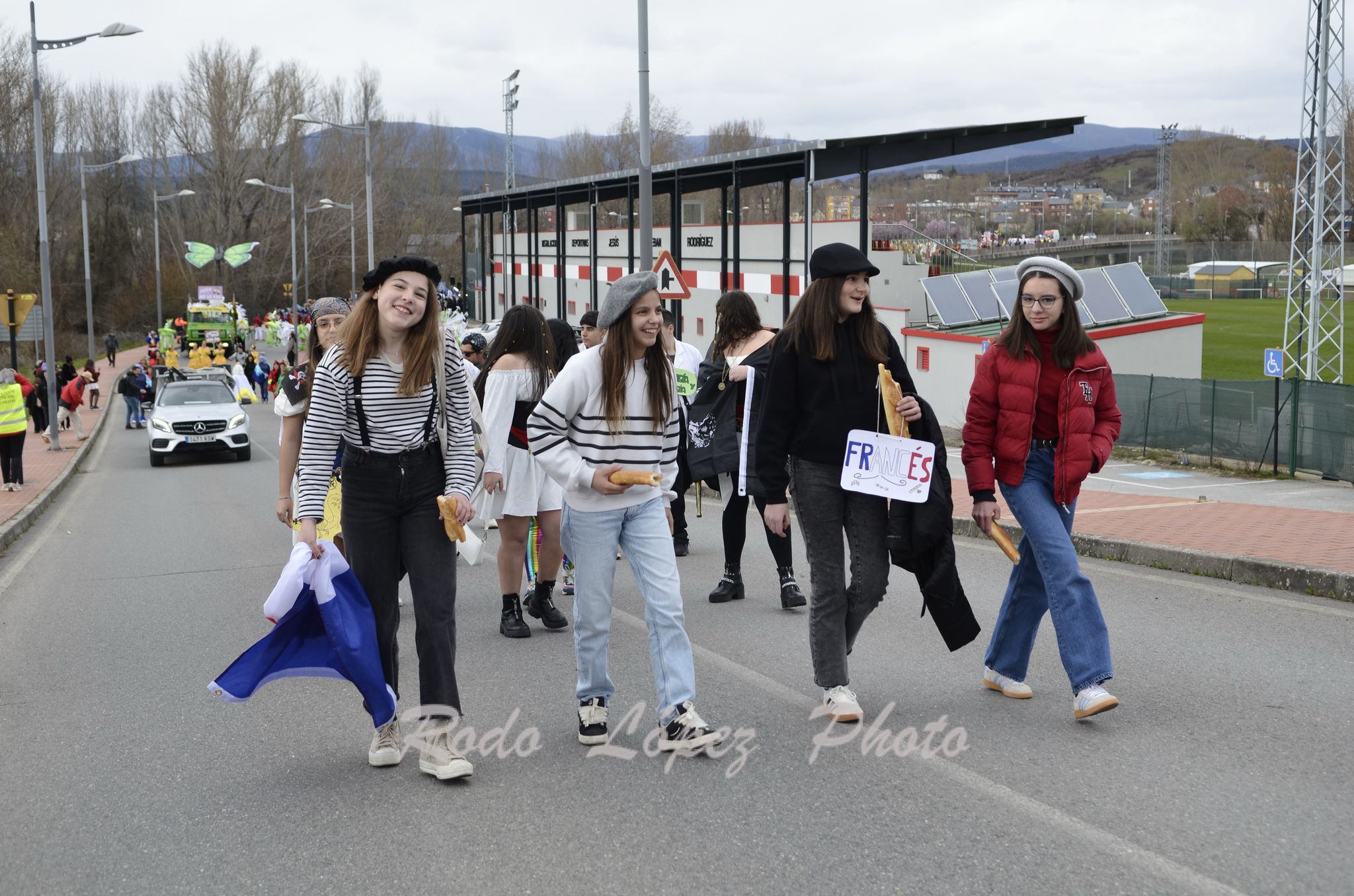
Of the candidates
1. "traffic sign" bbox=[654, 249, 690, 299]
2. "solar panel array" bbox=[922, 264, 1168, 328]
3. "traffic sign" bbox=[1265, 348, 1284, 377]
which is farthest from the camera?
"solar panel array" bbox=[922, 264, 1168, 328]

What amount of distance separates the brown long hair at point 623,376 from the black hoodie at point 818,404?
0.44m

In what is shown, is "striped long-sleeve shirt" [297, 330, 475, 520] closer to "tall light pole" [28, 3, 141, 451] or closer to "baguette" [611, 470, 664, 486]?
"baguette" [611, 470, 664, 486]

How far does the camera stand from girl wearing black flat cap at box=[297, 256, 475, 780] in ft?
15.4

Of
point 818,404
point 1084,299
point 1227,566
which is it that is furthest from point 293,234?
point 818,404

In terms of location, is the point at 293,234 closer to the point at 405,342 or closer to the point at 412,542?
the point at 405,342

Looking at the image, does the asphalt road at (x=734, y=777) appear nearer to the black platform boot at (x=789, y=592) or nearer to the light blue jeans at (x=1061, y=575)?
the black platform boot at (x=789, y=592)

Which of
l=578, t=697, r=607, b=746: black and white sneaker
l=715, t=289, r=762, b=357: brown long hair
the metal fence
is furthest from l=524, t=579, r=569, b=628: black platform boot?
the metal fence

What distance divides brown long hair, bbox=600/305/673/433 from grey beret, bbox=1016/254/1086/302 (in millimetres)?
1491

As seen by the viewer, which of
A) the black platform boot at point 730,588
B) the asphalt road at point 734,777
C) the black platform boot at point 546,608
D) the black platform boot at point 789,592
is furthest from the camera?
the black platform boot at point 730,588

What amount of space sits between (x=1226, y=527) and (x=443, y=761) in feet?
25.6

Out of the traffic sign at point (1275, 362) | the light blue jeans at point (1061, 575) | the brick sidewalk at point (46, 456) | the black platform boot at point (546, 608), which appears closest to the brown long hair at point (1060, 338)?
the light blue jeans at point (1061, 575)

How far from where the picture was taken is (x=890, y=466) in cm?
509

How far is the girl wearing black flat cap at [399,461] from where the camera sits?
4684 mm

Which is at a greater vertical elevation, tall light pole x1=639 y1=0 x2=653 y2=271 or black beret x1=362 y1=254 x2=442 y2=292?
tall light pole x1=639 y1=0 x2=653 y2=271
